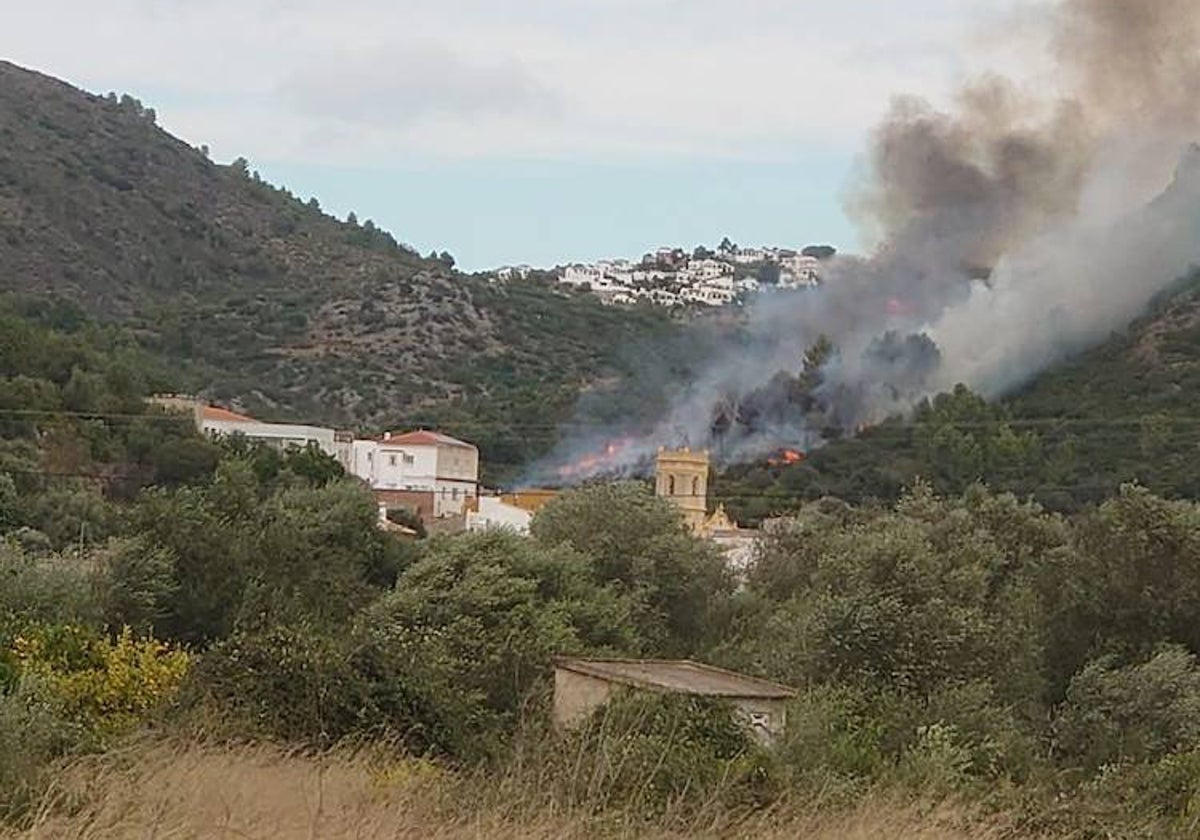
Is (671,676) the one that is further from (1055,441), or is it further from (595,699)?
(1055,441)

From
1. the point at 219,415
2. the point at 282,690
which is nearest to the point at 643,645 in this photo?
the point at 282,690

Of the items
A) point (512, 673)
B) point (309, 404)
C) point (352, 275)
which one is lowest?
point (512, 673)

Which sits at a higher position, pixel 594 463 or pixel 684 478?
pixel 594 463

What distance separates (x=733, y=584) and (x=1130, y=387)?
A: 36006mm

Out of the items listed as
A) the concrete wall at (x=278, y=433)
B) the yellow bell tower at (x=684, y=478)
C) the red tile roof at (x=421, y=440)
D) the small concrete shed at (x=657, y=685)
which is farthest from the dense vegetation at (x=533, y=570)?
the red tile roof at (x=421, y=440)

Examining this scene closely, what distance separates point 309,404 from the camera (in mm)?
87688

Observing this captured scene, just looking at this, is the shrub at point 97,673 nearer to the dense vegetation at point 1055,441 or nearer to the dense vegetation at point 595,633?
the dense vegetation at point 595,633

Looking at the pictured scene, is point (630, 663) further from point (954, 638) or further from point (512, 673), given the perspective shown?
point (954, 638)

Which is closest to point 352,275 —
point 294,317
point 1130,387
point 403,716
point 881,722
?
point 294,317

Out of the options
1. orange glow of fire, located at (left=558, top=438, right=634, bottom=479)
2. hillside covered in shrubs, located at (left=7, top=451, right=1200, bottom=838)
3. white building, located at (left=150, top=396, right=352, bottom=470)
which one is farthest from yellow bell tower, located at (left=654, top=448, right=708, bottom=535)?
hillside covered in shrubs, located at (left=7, top=451, right=1200, bottom=838)

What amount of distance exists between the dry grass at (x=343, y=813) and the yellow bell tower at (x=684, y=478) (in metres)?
56.7

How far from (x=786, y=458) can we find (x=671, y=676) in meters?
52.6

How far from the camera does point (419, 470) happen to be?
232ft

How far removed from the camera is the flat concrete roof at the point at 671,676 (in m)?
20.8
